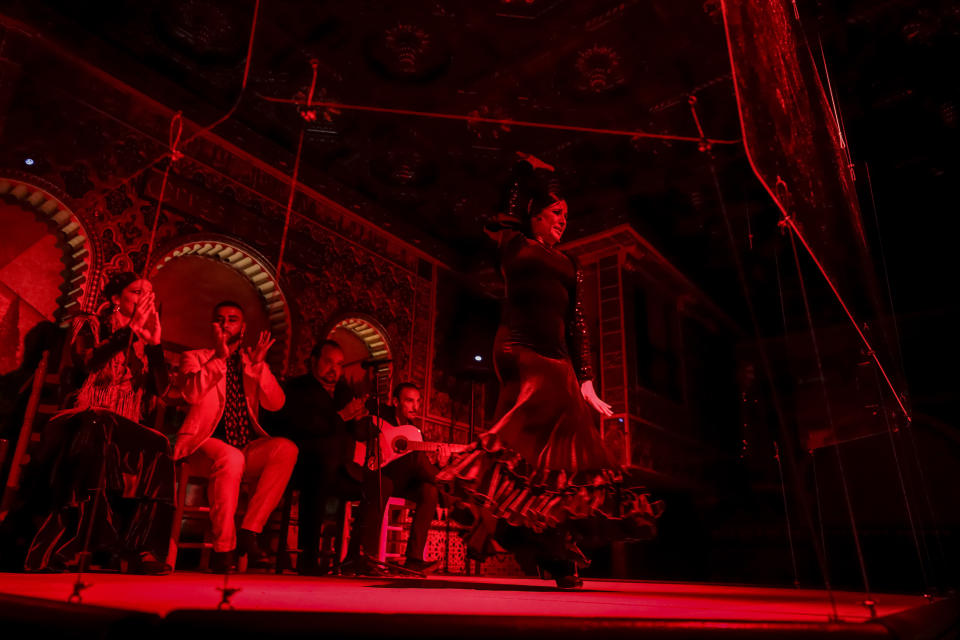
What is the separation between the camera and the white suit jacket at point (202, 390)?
3717mm

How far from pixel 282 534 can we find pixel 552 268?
2.96 metres

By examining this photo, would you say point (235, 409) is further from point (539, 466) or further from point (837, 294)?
point (837, 294)

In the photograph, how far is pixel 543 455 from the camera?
2.34m

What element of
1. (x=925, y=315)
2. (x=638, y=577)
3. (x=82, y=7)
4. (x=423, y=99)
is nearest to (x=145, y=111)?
(x=82, y=7)

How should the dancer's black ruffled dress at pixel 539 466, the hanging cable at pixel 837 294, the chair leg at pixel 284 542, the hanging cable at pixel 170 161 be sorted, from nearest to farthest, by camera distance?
1. the hanging cable at pixel 837 294
2. the dancer's black ruffled dress at pixel 539 466
3. the hanging cable at pixel 170 161
4. the chair leg at pixel 284 542

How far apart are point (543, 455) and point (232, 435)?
8.24 feet

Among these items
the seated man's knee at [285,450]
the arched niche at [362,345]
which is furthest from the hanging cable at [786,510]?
the seated man's knee at [285,450]

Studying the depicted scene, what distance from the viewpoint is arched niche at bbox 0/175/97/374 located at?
13.9ft

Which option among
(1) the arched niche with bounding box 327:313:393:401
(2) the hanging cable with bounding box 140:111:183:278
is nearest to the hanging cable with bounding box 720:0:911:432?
(2) the hanging cable with bounding box 140:111:183:278

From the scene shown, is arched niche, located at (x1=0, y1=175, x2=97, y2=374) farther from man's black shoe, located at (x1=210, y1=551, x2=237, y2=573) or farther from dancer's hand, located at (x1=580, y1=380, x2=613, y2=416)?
dancer's hand, located at (x1=580, y1=380, x2=613, y2=416)

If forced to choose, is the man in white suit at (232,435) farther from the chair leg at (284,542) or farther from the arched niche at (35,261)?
the arched niche at (35,261)

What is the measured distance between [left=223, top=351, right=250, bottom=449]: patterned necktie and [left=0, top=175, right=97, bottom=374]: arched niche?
141 cm

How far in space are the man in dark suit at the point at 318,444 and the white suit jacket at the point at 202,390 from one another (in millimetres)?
331

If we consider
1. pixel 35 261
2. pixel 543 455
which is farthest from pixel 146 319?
pixel 543 455
